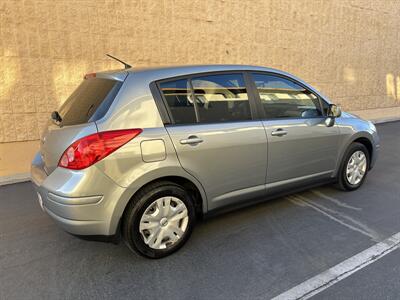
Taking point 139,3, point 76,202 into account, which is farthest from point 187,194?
point 139,3

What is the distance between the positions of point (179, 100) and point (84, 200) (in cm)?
115

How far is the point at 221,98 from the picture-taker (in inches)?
122

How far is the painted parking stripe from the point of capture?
236 cm

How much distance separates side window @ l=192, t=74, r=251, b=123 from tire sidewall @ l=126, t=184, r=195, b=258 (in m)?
0.68

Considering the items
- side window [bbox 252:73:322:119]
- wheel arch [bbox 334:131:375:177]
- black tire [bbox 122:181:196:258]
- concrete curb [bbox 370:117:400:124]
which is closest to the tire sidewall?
black tire [bbox 122:181:196:258]

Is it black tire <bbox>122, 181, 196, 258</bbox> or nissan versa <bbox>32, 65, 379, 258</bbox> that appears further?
black tire <bbox>122, 181, 196, 258</bbox>

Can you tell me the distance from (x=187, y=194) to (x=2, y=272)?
1.65m

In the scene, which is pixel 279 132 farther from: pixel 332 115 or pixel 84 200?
pixel 84 200

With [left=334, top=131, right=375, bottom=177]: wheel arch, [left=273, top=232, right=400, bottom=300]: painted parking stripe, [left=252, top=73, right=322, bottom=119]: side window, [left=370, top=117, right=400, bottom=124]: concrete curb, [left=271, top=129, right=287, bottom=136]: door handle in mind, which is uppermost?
[left=252, top=73, right=322, bottom=119]: side window

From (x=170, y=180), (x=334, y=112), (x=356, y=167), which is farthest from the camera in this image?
(x=356, y=167)

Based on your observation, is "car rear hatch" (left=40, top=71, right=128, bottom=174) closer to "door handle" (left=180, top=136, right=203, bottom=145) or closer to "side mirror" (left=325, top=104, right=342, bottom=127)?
"door handle" (left=180, top=136, right=203, bottom=145)

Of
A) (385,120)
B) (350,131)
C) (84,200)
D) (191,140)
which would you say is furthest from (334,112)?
(385,120)

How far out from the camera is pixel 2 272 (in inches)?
105

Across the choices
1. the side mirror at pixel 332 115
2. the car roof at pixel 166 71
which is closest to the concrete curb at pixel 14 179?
the car roof at pixel 166 71
